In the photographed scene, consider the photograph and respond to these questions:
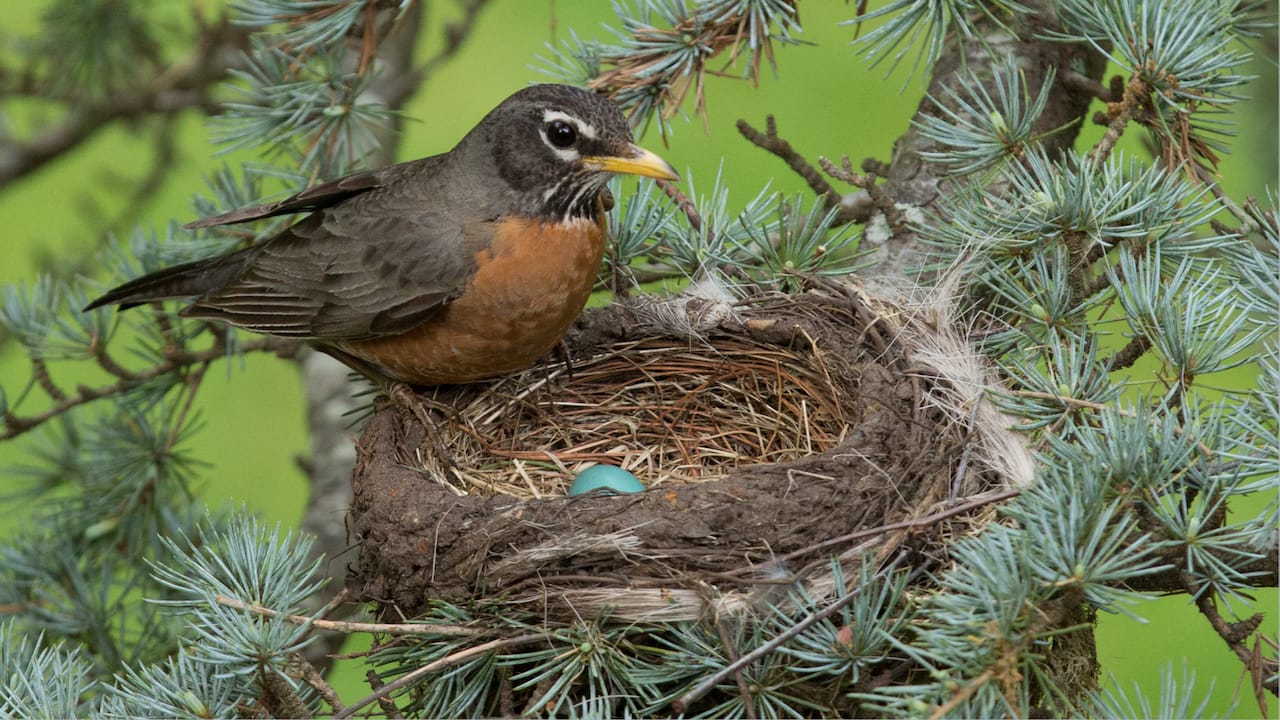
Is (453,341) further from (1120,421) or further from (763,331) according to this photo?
(1120,421)

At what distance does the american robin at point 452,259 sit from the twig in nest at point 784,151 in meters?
0.33

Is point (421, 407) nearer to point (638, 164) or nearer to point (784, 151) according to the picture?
point (638, 164)

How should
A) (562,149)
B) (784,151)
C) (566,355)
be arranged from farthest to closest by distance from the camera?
(566,355) < (562,149) < (784,151)

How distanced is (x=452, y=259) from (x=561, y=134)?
545 millimetres

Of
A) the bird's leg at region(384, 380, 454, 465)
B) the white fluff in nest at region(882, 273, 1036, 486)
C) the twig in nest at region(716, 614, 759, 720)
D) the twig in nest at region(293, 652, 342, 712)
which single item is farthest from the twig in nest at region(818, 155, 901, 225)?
the twig in nest at region(293, 652, 342, 712)

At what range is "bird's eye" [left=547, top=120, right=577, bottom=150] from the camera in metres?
3.71

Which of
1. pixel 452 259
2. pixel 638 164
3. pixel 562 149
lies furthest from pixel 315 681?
pixel 562 149

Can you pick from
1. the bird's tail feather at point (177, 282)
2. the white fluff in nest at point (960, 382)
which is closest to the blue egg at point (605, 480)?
the white fluff in nest at point (960, 382)

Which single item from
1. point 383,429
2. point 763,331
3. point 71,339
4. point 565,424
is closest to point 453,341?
point 383,429

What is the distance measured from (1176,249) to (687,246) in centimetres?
160

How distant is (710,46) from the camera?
3535 mm

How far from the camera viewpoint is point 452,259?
3.88 meters

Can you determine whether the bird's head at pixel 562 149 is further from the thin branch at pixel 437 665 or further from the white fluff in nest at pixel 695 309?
the thin branch at pixel 437 665

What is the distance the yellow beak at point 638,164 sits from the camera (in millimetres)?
3502
